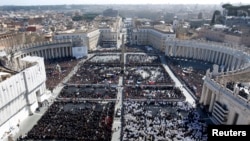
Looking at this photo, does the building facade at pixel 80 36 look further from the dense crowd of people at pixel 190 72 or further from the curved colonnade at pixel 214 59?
the dense crowd of people at pixel 190 72

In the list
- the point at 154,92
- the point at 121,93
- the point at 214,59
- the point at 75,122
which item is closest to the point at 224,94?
the point at 154,92

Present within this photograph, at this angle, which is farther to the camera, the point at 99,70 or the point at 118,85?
the point at 99,70

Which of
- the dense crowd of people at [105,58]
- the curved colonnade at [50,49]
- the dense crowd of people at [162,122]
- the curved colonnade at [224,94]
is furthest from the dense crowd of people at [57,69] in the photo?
the curved colonnade at [224,94]

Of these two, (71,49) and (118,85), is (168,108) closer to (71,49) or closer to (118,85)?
(118,85)

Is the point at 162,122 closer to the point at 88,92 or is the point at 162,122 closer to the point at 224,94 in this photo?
the point at 224,94

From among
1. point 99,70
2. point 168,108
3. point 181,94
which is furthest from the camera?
point 99,70

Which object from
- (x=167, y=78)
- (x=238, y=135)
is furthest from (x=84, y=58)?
(x=238, y=135)

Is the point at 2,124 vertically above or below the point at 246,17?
below

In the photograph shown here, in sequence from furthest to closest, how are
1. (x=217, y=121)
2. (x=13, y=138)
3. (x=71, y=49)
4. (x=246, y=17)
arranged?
(x=246, y=17) < (x=71, y=49) < (x=217, y=121) < (x=13, y=138)
